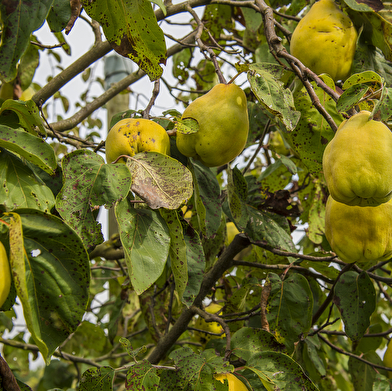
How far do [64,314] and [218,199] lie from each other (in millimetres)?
620

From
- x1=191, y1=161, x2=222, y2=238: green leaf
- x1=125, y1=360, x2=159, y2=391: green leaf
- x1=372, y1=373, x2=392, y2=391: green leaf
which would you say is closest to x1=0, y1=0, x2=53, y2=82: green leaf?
x1=191, y1=161, x2=222, y2=238: green leaf

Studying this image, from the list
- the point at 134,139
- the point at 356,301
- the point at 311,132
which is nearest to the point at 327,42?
the point at 311,132

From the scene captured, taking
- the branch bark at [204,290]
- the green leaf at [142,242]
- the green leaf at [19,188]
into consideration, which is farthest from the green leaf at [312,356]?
the green leaf at [19,188]

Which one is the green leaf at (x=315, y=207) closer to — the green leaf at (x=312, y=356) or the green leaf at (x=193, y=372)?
the green leaf at (x=312, y=356)

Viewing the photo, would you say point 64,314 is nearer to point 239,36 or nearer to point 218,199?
point 218,199

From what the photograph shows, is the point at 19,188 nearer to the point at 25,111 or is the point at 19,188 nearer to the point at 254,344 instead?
the point at 25,111

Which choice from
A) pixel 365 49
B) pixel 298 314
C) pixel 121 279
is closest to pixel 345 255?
pixel 298 314

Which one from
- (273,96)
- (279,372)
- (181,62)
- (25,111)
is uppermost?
(181,62)

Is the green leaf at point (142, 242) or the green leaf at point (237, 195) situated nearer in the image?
the green leaf at point (142, 242)

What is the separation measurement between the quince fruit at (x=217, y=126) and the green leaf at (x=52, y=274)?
0.43m

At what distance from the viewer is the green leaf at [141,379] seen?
39.0 inches

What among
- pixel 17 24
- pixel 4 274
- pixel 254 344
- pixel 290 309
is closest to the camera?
pixel 4 274

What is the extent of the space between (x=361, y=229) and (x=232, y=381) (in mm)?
492

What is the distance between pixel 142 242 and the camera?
32.1 inches
